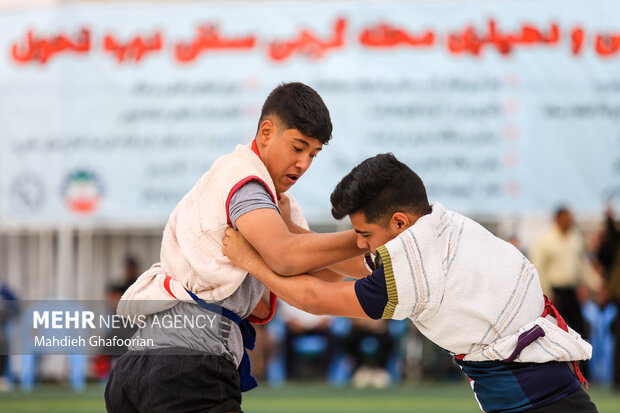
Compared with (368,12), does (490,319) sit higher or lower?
lower

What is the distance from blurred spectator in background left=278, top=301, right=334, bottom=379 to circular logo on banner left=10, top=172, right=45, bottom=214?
3.58 m

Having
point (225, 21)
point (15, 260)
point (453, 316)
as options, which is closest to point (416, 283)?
point (453, 316)

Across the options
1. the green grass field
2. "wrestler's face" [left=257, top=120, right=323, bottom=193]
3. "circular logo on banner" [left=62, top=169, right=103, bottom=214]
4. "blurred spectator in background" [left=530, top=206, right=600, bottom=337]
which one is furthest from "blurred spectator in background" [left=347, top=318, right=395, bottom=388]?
"wrestler's face" [left=257, top=120, right=323, bottom=193]

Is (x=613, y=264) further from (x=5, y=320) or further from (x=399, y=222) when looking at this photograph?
(x=399, y=222)

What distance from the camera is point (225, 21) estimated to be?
35.2ft

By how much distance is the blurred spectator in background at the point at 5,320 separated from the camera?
11.2m

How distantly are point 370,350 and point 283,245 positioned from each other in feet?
27.9

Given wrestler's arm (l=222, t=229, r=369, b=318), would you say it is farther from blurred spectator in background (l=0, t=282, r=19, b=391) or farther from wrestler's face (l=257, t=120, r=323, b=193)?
blurred spectator in background (l=0, t=282, r=19, b=391)

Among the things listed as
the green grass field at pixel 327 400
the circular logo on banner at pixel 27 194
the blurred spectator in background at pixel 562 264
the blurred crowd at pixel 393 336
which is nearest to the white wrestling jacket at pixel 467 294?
the green grass field at pixel 327 400

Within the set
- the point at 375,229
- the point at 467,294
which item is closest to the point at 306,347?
the point at 375,229

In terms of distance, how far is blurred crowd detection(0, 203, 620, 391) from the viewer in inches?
402

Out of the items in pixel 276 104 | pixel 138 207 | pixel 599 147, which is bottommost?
pixel 138 207

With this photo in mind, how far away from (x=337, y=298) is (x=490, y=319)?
53cm

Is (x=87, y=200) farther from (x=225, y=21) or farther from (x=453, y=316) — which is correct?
(x=453, y=316)
